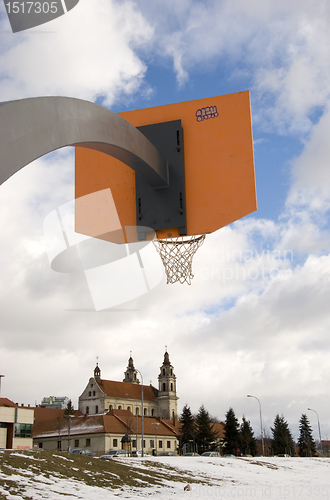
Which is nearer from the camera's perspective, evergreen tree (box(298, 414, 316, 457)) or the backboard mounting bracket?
the backboard mounting bracket

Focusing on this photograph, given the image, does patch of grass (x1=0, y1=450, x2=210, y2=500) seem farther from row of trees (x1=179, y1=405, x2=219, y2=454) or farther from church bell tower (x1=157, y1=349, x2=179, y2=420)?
church bell tower (x1=157, y1=349, x2=179, y2=420)

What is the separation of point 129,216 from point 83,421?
63.8 meters

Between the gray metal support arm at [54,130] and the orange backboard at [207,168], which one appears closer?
the gray metal support arm at [54,130]

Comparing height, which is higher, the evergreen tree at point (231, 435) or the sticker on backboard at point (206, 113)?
the sticker on backboard at point (206, 113)

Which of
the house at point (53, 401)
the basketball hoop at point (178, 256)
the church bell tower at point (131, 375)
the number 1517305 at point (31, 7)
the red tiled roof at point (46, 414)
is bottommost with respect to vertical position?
the red tiled roof at point (46, 414)

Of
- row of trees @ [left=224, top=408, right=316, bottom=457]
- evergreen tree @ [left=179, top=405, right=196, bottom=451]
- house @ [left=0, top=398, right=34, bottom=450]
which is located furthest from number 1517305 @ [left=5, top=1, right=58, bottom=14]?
evergreen tree @ [left=179, top=405, right=196, bottom=451]

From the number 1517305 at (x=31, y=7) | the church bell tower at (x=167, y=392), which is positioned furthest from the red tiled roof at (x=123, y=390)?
the number 1517305 at (x=31, y=7)

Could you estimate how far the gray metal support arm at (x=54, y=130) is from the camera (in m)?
2.74

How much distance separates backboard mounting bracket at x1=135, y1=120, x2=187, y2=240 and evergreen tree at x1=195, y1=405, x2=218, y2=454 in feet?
201

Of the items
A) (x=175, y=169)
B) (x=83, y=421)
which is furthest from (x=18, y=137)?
(x=83, y=421)

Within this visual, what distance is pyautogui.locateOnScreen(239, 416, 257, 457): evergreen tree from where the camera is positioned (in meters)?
61.5

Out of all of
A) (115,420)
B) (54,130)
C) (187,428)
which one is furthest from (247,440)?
(54,130)

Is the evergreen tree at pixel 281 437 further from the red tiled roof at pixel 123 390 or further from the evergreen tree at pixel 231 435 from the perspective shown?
the red tiled roof at pixel 123 390

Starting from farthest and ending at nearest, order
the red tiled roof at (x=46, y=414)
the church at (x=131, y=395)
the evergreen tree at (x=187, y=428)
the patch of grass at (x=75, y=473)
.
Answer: the church at (x=131, y=395) < the red tiled roof at (x=46, y=414) < the evergreen tree at (x=187, y=428) < the patch of grass at (x=75, y=473)
